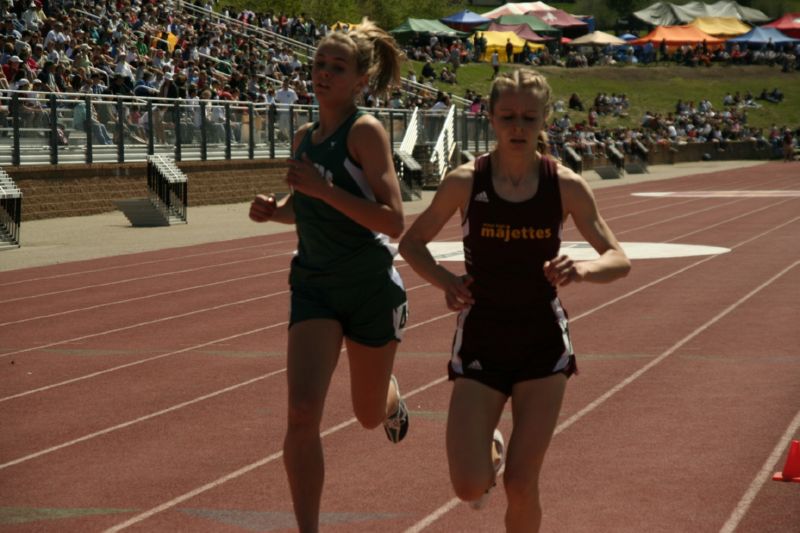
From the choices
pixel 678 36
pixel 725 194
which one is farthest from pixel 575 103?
pixel 725 194

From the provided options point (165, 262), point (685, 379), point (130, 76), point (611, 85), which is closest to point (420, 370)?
point (685, 379)

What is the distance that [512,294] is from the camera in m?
4.81

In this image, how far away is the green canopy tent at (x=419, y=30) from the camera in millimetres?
68750

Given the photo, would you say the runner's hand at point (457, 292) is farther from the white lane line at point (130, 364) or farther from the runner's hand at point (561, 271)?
the white lane line at point (130, 364)

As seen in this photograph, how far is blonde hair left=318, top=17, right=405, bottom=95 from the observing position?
5.53 meters

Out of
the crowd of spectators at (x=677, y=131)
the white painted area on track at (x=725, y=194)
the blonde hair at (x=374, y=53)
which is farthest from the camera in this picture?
the crowd of spectators at (x=677, y=131)

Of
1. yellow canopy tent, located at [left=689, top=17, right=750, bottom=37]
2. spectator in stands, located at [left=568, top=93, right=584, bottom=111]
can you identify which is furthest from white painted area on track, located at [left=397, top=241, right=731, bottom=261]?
yellow canopy tent, located at [left=689, top=17, right=750, bottom=37]

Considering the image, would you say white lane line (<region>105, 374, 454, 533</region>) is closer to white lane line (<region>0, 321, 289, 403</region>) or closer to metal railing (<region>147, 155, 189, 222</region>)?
white lane line (<region>0, 321, 289, 403</region>)

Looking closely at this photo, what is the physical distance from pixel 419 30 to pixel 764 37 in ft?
73.2

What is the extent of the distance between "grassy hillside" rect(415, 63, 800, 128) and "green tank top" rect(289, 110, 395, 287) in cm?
6340

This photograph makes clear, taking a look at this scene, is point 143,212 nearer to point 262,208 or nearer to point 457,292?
point 262,208

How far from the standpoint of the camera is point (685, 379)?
9.38m

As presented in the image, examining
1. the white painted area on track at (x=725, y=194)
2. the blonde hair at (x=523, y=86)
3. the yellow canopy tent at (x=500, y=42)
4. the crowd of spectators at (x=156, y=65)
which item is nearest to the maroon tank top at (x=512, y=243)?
the blonde hair at (x=523, y=86)

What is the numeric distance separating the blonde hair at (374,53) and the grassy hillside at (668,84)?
63064mm
